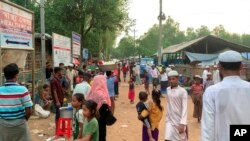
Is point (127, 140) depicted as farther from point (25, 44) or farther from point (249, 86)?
point (249, 86)

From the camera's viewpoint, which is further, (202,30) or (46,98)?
(202,30)

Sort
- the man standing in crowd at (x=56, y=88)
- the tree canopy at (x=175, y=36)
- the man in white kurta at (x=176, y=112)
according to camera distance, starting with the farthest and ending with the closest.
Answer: the tree canopy at (x=175, y=36), the man standing in crowd at (x=56, y=88), the man in white kurta at (x=176, y=112)

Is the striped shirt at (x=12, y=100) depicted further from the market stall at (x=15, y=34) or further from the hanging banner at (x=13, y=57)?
the hanging banner at (x=13, y=57)

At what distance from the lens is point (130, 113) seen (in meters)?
13.3

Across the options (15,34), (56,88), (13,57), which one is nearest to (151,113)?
(56,88)

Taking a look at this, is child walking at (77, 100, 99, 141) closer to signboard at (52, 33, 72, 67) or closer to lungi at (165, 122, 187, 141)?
lungi at (165, 122, 187, 141)

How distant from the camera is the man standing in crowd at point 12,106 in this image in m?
4.90

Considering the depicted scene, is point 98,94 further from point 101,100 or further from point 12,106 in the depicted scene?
point 12,106

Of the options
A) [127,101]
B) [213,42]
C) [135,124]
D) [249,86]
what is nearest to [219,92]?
[249,86]

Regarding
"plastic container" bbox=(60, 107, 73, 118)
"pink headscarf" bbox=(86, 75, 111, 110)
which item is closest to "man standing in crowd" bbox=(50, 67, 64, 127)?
"plastic container" bbox=(60, 107, 73, 118)

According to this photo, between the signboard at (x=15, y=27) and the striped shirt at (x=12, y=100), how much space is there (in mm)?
4066

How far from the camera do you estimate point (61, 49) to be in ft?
44.2

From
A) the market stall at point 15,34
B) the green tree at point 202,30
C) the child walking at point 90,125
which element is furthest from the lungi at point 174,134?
the green tree at point 202,30

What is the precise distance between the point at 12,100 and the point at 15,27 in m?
5.15
